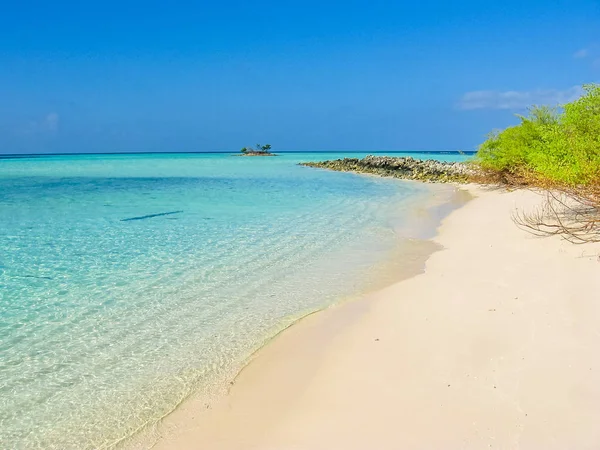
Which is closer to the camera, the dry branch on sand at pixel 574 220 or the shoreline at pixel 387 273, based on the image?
the shoreline at pixel 387 273

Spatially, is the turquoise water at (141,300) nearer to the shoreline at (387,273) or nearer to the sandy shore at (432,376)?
the shoreline at (387,273)

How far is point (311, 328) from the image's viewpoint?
6570mm

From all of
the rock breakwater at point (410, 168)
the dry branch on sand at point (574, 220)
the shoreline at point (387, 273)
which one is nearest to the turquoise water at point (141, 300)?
the shoreline at point (387, 273)

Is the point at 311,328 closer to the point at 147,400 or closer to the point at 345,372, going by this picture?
the point at 345,372

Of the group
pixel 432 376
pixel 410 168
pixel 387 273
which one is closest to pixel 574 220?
pixel 387 273

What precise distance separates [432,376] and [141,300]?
4903 mm

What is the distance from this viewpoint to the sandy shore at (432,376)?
3.81 meters

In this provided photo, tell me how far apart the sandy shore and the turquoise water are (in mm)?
627

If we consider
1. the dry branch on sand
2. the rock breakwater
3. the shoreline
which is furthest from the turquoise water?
the rock breakwater

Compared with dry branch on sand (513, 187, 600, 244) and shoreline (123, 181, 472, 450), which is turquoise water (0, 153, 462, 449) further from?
dry branch on sand (513, 187, 600, 244)

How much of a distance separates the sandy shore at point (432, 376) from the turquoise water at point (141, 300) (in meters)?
0.63

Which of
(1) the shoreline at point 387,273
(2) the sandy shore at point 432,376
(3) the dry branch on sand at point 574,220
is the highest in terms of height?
(3) the dry branch on sand at point 574,220

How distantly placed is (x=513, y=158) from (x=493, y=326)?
18715 millimetres

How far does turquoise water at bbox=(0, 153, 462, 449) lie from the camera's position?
466 cm
